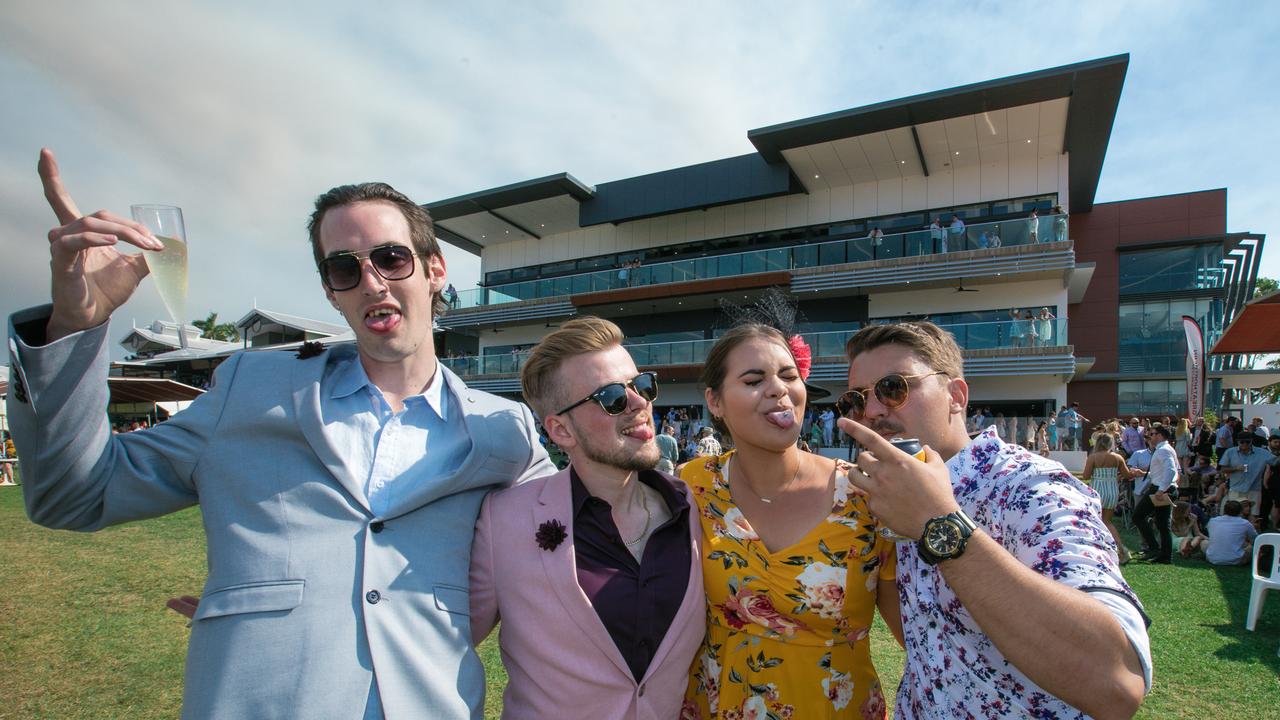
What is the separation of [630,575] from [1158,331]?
39684mm

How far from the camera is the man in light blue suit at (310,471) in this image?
5.45 ft

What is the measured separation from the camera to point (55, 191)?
63.7 inches

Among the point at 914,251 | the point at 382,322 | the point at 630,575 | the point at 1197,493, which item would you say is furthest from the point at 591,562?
the point at 914,251

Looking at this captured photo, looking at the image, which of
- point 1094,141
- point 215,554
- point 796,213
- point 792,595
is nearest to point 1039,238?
point 1094,141

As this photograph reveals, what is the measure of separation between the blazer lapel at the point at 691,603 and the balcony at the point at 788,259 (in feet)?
79.7

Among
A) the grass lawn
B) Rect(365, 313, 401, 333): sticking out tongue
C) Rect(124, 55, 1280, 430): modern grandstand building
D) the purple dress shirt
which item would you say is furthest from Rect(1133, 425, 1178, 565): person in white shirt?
Rect(365, 313, 401, 333): sticking out tongue

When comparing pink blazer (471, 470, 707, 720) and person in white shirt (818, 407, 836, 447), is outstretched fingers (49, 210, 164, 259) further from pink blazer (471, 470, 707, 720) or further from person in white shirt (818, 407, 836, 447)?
person in white shirt (818, 407, 836, 447)

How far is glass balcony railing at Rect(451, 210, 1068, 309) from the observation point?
23.1 metres

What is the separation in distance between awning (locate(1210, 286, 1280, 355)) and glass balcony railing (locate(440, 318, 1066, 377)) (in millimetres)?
6743

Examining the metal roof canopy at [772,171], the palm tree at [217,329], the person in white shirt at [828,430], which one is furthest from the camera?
the palm tree at [217,329]

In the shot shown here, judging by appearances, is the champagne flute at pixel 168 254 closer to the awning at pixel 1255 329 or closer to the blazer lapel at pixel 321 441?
the blazer lapel at pixel 321 441

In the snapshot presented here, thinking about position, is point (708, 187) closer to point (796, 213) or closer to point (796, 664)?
point (796, 213)

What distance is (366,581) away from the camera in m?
1.91

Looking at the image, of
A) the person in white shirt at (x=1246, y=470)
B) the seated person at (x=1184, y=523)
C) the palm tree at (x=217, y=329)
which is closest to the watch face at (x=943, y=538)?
the seated person at (x=1184, y=523)
